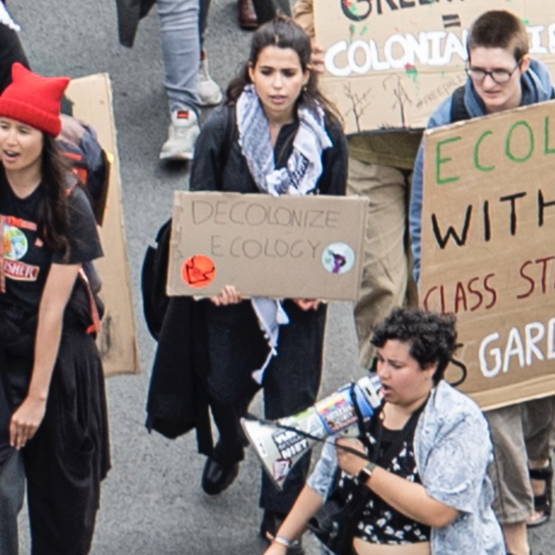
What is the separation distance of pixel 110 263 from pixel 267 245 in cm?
64

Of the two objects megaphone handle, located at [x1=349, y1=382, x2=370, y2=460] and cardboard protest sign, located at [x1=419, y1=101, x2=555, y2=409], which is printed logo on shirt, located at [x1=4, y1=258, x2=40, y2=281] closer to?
megaphone handle, located at [x1=349, y1=382, x2=370, y2=460]

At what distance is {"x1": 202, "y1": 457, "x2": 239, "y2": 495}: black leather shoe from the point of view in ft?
22.2

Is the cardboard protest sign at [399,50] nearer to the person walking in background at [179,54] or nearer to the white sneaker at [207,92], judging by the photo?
the person walking in background at [179,54]

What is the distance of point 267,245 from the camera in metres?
5.95

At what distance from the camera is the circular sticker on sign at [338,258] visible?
19.5 feet

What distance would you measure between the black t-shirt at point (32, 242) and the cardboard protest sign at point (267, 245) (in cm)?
44

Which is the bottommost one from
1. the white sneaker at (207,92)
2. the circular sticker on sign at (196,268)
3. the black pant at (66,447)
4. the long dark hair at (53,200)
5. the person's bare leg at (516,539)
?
the person's bare leg at (516,539)

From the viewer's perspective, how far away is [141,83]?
9.22m

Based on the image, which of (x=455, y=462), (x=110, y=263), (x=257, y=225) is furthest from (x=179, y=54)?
(x=455, y=462)

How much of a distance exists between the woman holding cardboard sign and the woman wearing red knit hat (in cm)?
52

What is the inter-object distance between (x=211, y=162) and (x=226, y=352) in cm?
63

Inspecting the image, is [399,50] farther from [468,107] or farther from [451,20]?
[468,107]

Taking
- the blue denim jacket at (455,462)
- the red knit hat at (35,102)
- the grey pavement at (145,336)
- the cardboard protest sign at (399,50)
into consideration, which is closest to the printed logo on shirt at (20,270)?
the red knit hat at (35,102)

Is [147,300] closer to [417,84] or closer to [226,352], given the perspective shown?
[226,352]
